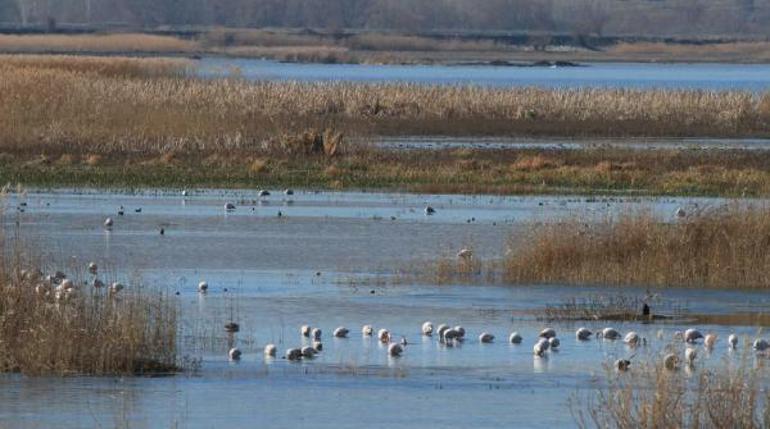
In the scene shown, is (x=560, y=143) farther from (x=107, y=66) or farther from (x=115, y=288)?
(x=115, y=288)

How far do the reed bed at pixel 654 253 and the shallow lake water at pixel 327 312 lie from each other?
18.0 inches

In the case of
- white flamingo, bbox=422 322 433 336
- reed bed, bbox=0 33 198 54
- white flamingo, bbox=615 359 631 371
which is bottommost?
white flamingo, bbox=615 359 631 371

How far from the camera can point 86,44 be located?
13600 centimetres

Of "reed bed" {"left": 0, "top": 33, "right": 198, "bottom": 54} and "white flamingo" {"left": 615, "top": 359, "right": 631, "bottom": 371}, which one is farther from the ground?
"reed bed" {"left": 0, "top": 33, "right": 198, "bottom": 54}

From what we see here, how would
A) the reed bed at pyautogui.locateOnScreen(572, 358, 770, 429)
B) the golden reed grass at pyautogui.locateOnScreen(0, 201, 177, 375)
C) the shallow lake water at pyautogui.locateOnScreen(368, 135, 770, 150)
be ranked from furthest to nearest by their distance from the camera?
the shallow lake water at pyautogui.locateOnScreen(368, 135, 770, 150)
the golden reed grass at pyautogui.locateOnScreen(0, 201, 177, 375)
the reed bed at pyautogui.locateOnScreen(572, 358, 770, 429)

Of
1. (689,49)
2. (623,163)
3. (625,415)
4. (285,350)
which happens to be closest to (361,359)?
(285,350)

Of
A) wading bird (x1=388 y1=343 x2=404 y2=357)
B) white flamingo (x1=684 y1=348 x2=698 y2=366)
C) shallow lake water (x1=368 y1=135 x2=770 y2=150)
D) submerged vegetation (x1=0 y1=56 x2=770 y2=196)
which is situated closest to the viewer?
white flamingo (x1=684 y1=348 x2=698 y2=366)

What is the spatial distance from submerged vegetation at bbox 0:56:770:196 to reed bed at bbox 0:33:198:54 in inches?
2721

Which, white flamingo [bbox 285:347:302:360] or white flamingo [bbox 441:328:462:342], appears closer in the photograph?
white flamingo [bbox 285:347:302:360]

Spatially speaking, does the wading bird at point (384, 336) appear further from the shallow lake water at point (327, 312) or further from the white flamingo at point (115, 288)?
the white flamingo at point (115, 288)

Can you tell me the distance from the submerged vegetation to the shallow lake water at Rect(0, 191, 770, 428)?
10.00ft

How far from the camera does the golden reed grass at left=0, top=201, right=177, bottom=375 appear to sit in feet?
45.7

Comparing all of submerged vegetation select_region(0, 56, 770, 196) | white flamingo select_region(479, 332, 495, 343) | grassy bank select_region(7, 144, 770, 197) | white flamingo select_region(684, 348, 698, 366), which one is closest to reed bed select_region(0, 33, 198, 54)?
submerged vegetation select_region(0, 56, 770, 196)

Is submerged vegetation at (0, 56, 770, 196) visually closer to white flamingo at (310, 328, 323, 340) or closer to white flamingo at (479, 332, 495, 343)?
white flamingo at (479, 332, 495, 343)
